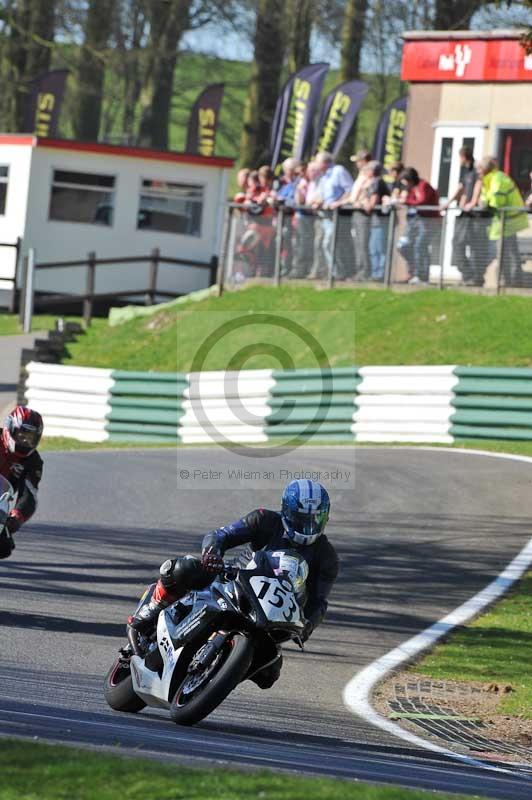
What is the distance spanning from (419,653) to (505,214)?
39.3ft

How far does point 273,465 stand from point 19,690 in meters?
9.64

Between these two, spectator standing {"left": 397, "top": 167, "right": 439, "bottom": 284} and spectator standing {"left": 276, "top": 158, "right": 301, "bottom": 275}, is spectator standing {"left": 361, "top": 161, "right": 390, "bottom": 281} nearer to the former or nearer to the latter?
spectator standing {"left": 397, "top": 167, "right": 439, "bottom": 284}

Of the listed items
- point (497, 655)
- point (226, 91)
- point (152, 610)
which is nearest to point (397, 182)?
point (497, 655)

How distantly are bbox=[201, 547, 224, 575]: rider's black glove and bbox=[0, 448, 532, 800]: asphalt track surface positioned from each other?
0.80m

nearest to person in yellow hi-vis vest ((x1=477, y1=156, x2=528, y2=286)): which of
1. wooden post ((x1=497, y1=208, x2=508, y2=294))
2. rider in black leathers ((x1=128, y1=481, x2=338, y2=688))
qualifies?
wooden post ((x1=497, y1=208, x2=508, y2=294))

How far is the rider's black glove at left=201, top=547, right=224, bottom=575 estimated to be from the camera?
303 inches

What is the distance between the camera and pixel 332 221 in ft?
76.4

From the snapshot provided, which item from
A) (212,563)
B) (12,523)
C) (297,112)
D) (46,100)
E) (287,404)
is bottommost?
(12,523)

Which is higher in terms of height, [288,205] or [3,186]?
[3,186]

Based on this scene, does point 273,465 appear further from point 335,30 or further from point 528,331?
point 335,30

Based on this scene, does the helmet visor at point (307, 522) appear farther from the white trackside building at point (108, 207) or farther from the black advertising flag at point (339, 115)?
the white trackside building at point (108, 207)

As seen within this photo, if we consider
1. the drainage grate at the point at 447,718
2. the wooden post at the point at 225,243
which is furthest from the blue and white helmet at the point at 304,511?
the wooden post at the point at 225,243

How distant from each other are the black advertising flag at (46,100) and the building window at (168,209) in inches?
115

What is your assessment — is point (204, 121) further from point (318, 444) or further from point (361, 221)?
point (318, 444)
